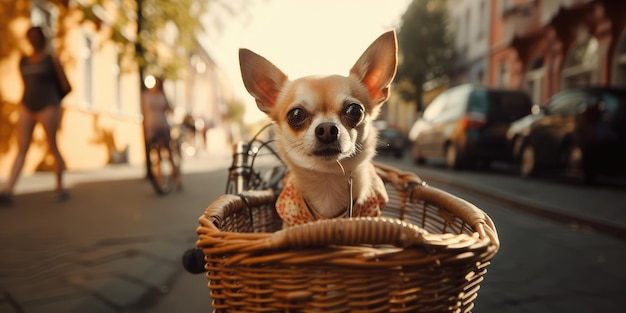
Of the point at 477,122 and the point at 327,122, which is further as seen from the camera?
the point at 477,122

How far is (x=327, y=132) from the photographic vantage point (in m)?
1.82

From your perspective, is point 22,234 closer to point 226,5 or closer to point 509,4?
point 226,5

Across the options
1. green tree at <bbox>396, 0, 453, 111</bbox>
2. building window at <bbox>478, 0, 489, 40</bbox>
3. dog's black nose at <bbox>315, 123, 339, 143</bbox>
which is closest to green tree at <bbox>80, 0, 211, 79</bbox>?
dog's black nose at <bbox>315, 123, 339, 143</bbox>

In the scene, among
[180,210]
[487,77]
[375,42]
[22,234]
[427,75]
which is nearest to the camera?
[375,42]

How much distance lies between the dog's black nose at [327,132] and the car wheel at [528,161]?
344 inches

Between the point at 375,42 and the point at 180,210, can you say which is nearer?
the point at 375,42

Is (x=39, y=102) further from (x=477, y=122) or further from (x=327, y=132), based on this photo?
(x=477, y=122)

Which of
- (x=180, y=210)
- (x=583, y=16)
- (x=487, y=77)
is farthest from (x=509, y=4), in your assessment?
(x=180, y=210)

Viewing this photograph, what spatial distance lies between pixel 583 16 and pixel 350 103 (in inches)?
Answer: 597

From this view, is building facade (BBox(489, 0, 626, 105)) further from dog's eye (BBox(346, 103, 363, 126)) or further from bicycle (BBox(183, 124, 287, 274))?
dog's eye (BBox(346, 103, 363, 126))

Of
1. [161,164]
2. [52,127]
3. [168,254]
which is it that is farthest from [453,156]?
[168,254]

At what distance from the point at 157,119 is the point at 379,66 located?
6282 mm

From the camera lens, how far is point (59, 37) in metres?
11.3

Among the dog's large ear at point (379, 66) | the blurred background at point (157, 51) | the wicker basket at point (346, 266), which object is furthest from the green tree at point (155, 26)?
the wicker basket at point (346, 266)
